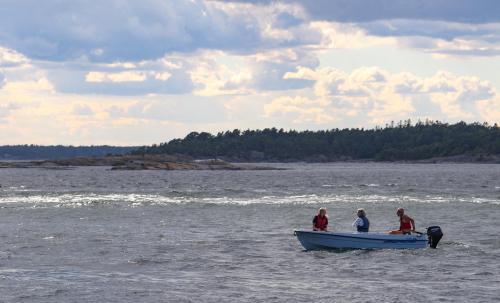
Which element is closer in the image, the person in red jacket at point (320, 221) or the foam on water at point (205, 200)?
the person in red jacket at point (320, 221)

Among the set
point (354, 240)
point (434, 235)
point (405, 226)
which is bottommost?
point (354, 240)

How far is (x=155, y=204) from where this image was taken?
259ft

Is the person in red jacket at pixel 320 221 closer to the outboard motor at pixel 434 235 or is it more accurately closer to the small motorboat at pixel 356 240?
the small motorboat at pixel 356 240

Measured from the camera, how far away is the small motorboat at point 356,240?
4334 cm

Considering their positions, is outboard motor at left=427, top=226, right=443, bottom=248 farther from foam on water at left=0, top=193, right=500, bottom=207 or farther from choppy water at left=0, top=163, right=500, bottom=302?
foam on water at left=0, top=193, right=500, bottom=207

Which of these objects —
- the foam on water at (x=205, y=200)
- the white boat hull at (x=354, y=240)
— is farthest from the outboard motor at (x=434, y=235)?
the foam on water at (x=205, y=200)

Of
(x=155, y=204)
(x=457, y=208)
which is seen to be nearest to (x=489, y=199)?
(x=457, y=208)

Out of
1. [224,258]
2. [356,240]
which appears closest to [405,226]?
[356,240]

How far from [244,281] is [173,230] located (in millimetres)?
19690

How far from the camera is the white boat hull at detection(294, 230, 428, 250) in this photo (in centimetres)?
4334

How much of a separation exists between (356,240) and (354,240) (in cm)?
8

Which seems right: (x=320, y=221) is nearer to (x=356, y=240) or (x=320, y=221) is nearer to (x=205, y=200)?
(x=356, y=240)

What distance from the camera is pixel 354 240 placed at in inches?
1708

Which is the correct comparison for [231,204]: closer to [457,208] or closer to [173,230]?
[457,208]
